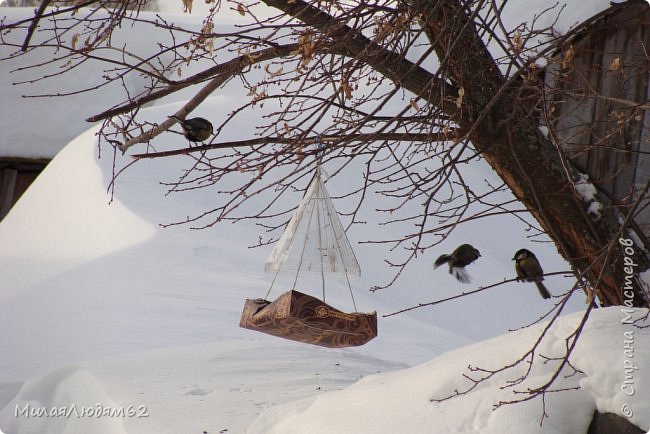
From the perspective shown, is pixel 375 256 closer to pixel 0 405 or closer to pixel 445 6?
pixel 0 405

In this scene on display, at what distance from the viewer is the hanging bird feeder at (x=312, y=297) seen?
3441 millimetres

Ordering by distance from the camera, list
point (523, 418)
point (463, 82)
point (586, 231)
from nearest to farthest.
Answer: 1. point (523, 418)
2. point (463, 82)
3. point (586, 231)

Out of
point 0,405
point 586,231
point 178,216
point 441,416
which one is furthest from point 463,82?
point 178,216

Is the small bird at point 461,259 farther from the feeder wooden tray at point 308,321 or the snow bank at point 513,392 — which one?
the feeder wooden tray at point 308,321

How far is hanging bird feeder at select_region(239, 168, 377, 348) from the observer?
11.3ft

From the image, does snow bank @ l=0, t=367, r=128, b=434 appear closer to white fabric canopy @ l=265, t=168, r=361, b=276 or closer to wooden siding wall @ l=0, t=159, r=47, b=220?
white fabric canopy @ l=265, t=168, r=361, b=276

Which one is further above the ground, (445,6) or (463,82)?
(445,6)

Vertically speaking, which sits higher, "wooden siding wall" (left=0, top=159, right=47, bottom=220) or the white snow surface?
"wooden siding wall" (left=0, top=159, right=47, bottom=220)

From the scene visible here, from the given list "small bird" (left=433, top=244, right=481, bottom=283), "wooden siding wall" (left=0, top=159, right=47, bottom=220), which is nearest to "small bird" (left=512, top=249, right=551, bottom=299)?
"small bird" (left=433, top=244, right=481, bottom=283)

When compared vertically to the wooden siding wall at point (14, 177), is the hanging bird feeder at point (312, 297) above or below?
below

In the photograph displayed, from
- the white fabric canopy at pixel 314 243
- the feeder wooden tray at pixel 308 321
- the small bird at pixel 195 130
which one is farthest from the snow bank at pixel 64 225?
the feeder wooden tray at pixel 308 321

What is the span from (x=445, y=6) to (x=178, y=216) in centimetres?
582

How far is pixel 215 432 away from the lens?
4.30 metres

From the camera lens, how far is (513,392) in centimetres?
315
